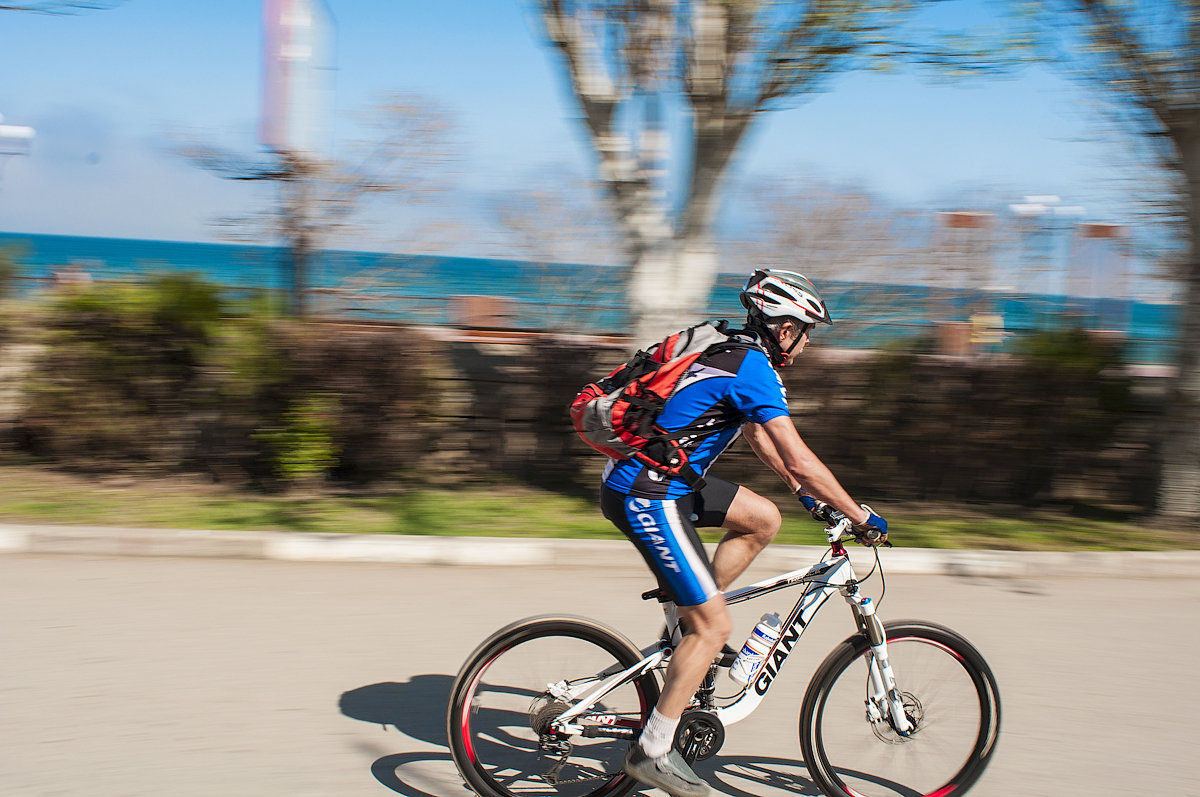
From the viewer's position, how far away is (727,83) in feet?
26.1

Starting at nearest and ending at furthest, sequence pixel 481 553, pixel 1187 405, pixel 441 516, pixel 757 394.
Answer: pixel 757 394
pixel 481 553
pixel 441 516
pixel 1187 405

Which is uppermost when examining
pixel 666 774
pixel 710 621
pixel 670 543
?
pixel 670 543

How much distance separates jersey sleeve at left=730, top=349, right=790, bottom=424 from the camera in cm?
311

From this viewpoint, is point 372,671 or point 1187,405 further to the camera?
point 1187,405

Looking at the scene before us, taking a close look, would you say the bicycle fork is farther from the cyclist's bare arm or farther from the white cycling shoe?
the white cycling shoe

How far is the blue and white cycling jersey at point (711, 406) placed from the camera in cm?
311

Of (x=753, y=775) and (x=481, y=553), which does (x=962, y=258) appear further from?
(x=753, y=775)

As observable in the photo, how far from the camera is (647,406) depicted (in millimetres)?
3131

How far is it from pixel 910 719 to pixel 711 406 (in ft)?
4.42

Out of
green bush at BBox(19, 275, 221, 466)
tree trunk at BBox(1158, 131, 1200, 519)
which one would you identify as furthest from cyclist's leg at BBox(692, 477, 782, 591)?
tree trunk at BBox(1158, 131, 1200, 519)

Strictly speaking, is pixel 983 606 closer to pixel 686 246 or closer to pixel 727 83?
pixel 686 246

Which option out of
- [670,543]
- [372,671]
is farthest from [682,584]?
[372,671]

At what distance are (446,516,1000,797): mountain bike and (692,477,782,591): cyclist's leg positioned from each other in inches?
5.4

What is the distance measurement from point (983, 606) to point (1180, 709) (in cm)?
148
